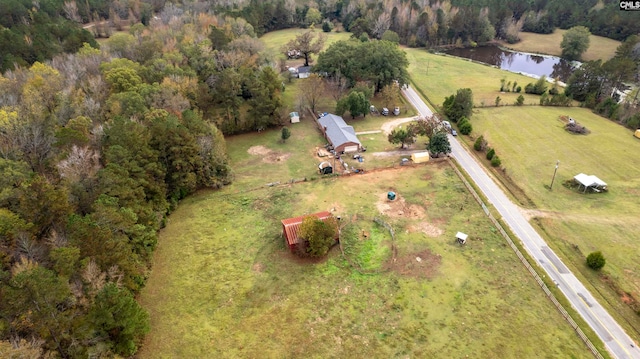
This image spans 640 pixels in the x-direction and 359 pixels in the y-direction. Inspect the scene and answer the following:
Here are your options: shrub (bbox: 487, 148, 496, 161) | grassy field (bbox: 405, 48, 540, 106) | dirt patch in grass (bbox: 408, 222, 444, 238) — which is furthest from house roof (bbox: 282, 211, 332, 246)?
grassy field (bbox: 405, 48, 540, 106)

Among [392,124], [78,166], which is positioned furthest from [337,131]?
[78,166]

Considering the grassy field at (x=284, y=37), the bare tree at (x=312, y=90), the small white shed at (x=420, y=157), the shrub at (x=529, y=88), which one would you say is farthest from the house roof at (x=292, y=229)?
the grassy field at (x=284, y=37)

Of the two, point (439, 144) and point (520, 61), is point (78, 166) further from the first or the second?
point (520, 61)

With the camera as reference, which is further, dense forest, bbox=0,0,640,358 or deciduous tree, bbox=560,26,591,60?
deciduous tree, bbox=560,26,591,60

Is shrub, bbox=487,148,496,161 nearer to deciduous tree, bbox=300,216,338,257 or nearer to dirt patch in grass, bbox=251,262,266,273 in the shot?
deciduous tree, bbox=300,216,338,257

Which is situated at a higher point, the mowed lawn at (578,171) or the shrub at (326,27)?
the shrub at (326,27)

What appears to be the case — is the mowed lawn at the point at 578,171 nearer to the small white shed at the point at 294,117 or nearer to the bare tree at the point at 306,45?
the small white shed at the point at 294,117
